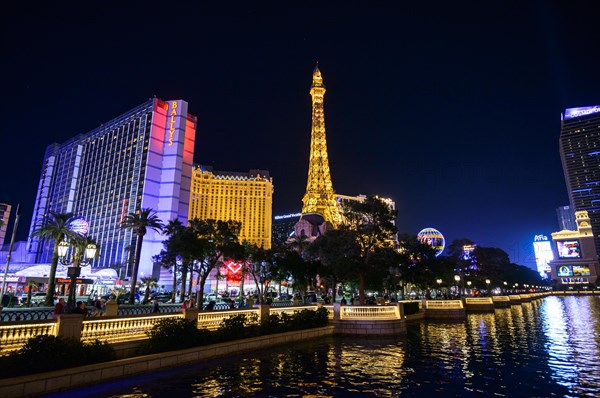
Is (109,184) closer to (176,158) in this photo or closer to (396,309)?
(176,158)

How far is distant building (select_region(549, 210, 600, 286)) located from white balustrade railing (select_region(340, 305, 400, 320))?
607ft

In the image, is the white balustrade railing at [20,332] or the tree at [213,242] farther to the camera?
the tree at [213,242]

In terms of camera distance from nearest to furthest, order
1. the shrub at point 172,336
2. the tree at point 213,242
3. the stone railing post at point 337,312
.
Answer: the shrub at point 172,336
the stone railing post at point 337,312
the tree at point 213,242

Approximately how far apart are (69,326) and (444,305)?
37081 mm

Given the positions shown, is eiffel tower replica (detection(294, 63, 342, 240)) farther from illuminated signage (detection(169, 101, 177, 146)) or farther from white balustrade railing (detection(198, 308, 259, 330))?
white balustrade railing (detection(198, 308, 259, 330))

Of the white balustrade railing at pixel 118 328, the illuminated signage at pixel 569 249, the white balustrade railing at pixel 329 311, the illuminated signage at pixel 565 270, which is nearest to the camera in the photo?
the white balustrade railing at pixel 118 328

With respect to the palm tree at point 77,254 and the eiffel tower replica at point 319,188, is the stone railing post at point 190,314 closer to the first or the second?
the palm tree at point 77,254

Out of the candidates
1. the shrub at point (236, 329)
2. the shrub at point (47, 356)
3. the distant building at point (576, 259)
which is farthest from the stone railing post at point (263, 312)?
the distant building at point (576, 259)

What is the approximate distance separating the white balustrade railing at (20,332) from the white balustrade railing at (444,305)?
36.8 meters

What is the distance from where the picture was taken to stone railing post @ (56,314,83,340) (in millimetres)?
12656

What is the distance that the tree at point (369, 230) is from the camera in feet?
116

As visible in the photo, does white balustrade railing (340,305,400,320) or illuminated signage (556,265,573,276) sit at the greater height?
illuminated signage (556,265,573,276)

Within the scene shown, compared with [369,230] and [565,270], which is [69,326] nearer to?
[369,230]

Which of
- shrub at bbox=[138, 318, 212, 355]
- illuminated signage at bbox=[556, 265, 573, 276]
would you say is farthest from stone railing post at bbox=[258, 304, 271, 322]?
illuminated signage at bbox=[556, 265, 573, 276]
